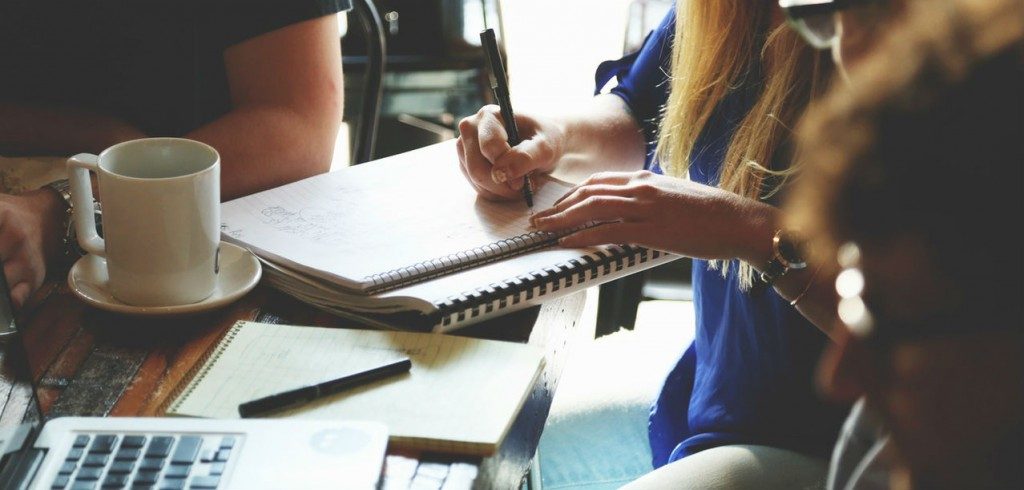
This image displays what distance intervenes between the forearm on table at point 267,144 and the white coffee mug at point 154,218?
217 mm

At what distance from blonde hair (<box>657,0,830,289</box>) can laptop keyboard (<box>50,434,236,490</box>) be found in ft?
2.12

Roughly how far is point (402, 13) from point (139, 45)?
157 centimetres

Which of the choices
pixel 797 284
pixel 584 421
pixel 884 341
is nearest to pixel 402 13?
pixel 584 421

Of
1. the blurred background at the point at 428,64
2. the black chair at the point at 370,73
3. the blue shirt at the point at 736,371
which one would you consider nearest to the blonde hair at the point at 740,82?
the blue shirt at the point at 736,371

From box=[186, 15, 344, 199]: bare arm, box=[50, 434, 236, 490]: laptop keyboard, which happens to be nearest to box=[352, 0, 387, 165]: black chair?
box=[186, 15, 344, 199]: bare arm

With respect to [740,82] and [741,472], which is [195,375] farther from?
[740,82]

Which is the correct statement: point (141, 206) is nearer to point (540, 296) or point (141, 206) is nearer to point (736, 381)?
point (540, 296)

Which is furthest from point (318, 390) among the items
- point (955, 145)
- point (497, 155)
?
point (955, 145)

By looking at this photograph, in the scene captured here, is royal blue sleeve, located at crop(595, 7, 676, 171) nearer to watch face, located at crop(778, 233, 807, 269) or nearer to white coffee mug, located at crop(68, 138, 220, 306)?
watch face, located at crop(778, 233, 807, 269)

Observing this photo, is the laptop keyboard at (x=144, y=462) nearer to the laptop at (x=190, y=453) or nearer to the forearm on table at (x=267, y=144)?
the laptop at (x=190, y=453)

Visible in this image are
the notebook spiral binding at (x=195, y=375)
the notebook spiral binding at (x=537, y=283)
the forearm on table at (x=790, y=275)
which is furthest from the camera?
the forearm on table at (x=790, y=275)

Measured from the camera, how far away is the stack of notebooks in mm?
839

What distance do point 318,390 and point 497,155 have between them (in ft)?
1.31

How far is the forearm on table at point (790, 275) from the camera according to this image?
92 cm
